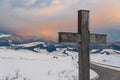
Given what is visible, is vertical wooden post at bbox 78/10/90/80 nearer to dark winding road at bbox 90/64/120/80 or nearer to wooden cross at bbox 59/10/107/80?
wooden cross at bbox 59/10/107/80

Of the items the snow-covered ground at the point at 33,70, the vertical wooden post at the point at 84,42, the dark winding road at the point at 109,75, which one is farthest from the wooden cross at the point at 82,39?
the dark winding road at the point at 109,75

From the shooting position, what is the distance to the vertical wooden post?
8.50 m

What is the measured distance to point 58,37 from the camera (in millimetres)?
8352

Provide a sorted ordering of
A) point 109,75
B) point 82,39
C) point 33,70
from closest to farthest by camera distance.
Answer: point 82,39 → point 33,70 → point 109,75

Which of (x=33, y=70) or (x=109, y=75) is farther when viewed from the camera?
(x=109, y=75)

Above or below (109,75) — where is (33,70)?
above

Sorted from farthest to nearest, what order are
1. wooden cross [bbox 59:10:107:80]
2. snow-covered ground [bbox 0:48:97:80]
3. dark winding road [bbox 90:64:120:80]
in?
1. dark winding road [bbox 90:64:120:80]
2. snow-covered ground [bbox 0:48:97:80]
3. wooden cross [bbox 59:10:107:80]

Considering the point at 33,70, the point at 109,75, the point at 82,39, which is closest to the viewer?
the point at 82,39

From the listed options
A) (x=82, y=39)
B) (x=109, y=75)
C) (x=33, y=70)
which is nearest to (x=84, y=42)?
(x=82, y=39)

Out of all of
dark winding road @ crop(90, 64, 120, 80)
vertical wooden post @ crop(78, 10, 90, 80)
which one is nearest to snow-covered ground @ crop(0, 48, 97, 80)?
dark winding road @ crop(90, 64, 120, 80)

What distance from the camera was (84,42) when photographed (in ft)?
28.2

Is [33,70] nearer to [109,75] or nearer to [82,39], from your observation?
[109,75]

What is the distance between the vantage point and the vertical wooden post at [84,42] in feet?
27.9

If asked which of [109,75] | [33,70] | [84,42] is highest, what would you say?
[84,42]
